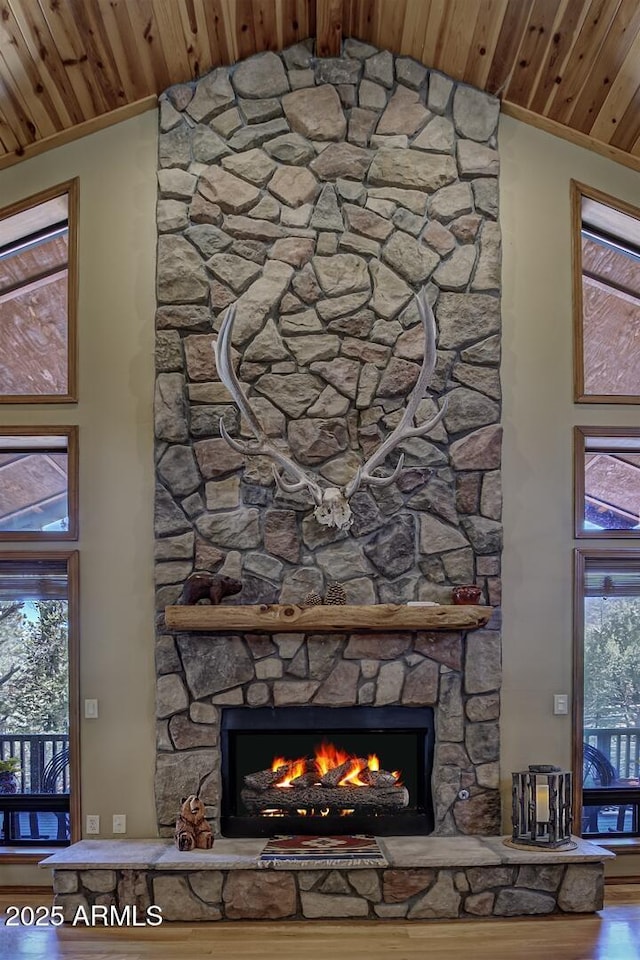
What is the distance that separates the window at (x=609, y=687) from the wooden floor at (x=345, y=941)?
71 centimetres

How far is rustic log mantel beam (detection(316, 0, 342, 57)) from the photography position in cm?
497

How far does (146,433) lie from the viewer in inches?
203

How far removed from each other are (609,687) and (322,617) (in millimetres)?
1738

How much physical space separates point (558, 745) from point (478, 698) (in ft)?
1.72

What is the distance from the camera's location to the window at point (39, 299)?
5.19 metres

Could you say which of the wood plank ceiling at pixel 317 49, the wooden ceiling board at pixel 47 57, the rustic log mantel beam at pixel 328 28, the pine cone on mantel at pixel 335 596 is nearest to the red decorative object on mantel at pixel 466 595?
the pine cone on mantel at pixel 335 596

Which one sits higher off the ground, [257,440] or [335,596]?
[257,440]

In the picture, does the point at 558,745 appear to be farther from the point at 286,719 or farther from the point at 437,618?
the point at 286,719

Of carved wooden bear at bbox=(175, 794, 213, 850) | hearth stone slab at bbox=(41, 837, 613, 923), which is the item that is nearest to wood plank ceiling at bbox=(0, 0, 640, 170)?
carved wooden bear at bbox=(175, 794, 213, 850)

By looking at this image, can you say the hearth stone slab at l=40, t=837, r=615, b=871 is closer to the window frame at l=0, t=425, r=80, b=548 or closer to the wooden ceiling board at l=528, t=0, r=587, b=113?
the window frame at l=0, t=425, r=80, b=548

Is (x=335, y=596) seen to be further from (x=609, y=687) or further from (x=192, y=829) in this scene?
(x=609, y=687)

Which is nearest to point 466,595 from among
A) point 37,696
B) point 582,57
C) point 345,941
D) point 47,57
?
point 345,941

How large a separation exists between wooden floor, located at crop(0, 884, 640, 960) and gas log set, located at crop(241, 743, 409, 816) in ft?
2.14

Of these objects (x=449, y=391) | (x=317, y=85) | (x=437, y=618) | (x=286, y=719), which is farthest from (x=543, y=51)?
(x=286, y=719)
